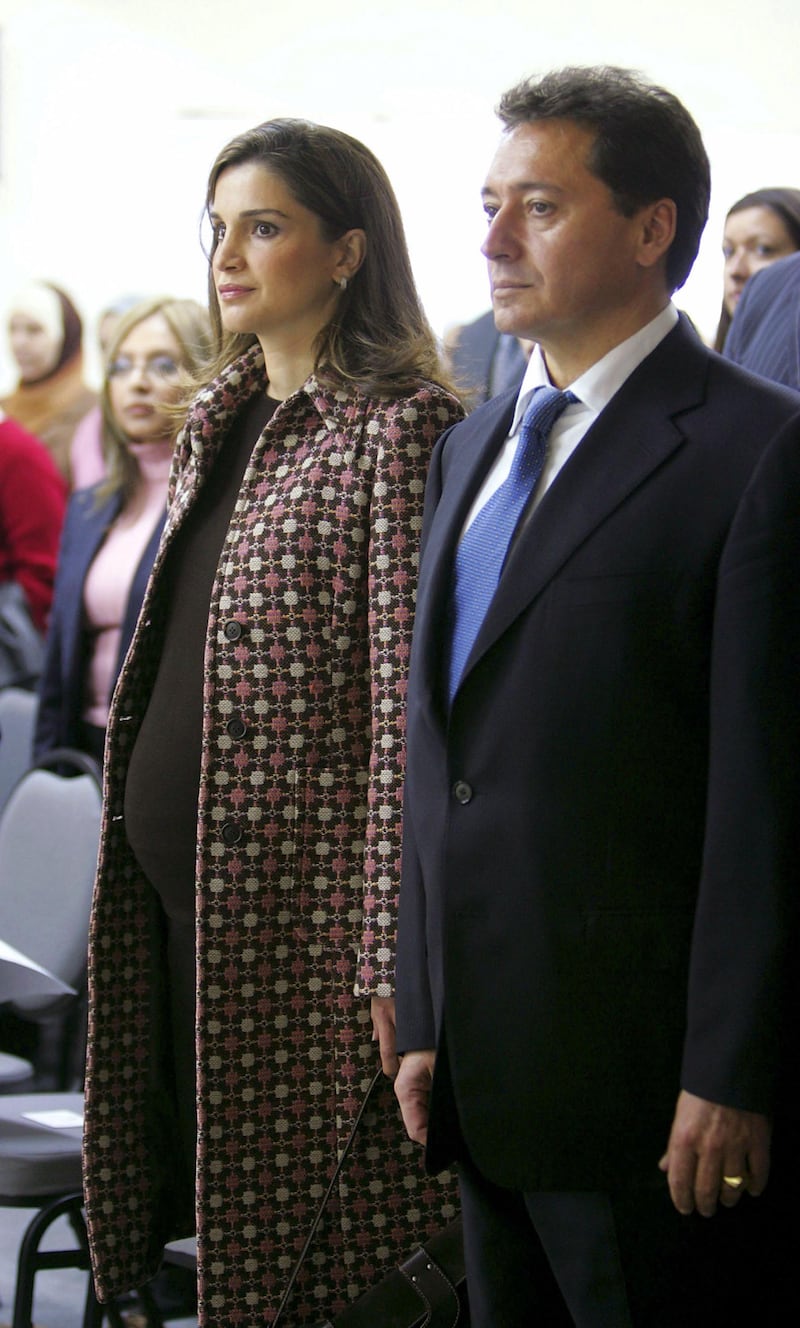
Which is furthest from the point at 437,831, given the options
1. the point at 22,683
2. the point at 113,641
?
the point at 22,683

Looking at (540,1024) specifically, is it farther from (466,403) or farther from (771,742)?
(466,403)

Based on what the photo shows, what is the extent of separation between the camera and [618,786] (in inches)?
49.6

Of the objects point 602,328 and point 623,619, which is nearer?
point 623,619

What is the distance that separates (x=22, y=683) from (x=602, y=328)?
285 centimetres

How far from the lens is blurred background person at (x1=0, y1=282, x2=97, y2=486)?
5062mm

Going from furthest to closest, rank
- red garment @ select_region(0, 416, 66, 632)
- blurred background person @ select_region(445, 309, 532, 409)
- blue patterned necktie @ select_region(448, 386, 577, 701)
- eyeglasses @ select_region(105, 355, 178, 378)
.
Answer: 1. red garment @ select_region(0, 416, 66, 632)
2. eyeglasses @ select_region(105, 355, 178, 378)
3. blurred background person @ select_region(445, 309, 532, 409)
4. blue patterned necktie @ select_region(448, 386, 577, 701)

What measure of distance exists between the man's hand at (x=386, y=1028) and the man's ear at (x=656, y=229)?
0.81m

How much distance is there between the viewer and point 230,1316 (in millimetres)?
1732

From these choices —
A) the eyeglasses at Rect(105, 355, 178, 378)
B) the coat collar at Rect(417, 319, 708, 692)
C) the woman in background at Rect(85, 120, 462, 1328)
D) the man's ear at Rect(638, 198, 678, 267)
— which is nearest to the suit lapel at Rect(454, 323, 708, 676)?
the coat collar at Rect(417, 319, 708, 692)

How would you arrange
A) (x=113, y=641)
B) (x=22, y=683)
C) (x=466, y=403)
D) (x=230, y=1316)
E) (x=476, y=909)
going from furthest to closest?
(x=22, y=683), (x=113, y=641), (x=466, y=403), (x=230, y=1316), (x=476, y=909)

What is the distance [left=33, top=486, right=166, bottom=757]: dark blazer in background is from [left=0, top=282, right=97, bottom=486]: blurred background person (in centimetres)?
139

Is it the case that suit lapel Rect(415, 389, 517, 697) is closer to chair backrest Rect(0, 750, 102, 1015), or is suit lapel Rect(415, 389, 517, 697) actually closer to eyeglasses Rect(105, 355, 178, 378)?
chair backrest Rect(0, 750, 102, 1015)

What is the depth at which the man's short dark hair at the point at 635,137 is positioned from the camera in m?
1.37

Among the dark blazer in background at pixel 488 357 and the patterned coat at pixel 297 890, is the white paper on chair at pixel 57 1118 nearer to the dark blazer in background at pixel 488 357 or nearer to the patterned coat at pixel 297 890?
the patterned coat at pixel 297 890
